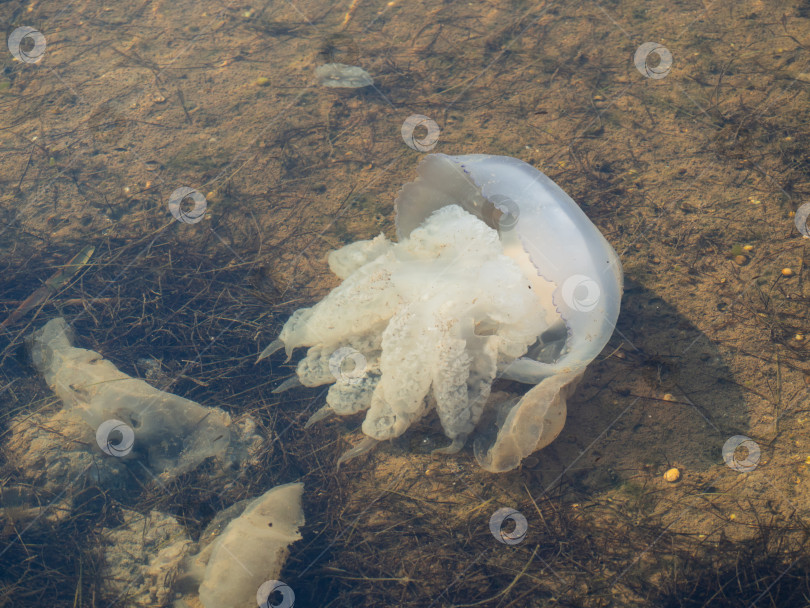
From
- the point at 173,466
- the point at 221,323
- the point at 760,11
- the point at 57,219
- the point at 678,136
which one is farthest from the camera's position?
the point at 760,11

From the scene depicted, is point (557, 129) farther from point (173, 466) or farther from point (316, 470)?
point (173, 466)

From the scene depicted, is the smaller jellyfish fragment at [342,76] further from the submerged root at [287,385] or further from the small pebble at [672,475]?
the small pebble at [672,475]

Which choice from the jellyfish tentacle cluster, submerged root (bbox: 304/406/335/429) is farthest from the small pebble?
submerged root (bbox: 304/406/335/429)

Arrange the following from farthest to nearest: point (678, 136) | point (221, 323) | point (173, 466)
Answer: point (678, 136) → point (221, 323) → point (173, 466)

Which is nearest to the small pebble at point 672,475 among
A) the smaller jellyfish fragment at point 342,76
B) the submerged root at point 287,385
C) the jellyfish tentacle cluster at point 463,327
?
the jellyfish tentacle cluster at point 463,327

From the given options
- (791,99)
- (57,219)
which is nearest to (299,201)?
(57,219)

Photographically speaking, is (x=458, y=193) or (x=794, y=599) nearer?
(x=794, y=599)

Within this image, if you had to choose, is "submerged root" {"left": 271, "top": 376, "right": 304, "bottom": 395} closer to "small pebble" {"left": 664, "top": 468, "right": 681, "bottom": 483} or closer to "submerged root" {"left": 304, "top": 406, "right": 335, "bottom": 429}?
"submerged root" {"left": 304, "top": 406, "right": 335, "bottom": 429}
